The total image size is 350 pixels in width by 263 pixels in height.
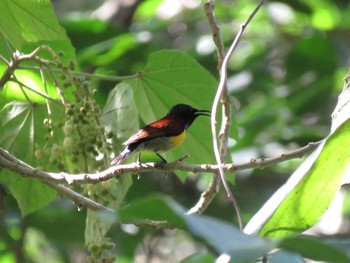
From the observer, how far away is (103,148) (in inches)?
80.6

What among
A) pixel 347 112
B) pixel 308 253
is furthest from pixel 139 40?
pixel 308 253

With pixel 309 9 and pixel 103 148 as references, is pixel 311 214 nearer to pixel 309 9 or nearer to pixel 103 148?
pixel 103 148

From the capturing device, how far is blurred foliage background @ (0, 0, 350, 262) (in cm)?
457

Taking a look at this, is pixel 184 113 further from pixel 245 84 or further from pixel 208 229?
pixel 245 84

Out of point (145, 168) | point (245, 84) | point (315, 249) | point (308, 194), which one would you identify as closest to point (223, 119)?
point (145, 168)

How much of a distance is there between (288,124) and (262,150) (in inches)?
8.9

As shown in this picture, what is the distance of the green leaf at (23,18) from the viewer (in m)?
2.22

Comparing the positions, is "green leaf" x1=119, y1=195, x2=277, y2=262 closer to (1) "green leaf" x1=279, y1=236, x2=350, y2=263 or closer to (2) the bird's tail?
(1) "green leaf" x1=279, y1=236, x2=350, y2=263

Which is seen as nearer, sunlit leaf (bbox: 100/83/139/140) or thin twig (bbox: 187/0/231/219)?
thin twig (bbox: 187/0/231/219)

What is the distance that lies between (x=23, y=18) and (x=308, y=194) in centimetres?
107

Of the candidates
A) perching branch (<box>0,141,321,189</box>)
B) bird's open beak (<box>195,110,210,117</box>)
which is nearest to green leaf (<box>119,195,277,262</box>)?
perching branch (<box>0,141,321,189</box>)

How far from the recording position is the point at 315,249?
1.13m

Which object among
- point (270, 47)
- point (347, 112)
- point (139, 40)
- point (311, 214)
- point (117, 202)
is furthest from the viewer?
point (270, 47)

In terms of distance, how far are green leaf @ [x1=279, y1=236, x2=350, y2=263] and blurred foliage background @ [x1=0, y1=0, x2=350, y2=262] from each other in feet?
10.4
